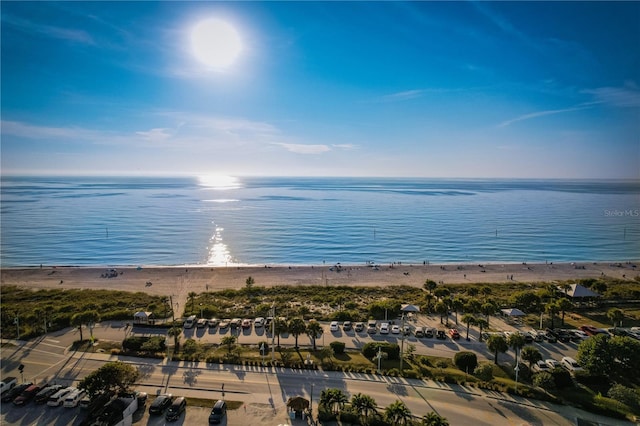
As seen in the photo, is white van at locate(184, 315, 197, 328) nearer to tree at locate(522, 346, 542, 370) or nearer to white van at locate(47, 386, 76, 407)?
white van at locate(47, 386, 76, 407)

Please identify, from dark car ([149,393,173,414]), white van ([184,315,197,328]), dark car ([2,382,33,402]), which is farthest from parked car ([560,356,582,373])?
dark car ([2,382,33,402])

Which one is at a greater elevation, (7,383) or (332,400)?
(332,400)

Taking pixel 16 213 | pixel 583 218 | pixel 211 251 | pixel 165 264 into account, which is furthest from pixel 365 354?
pixel 16 213

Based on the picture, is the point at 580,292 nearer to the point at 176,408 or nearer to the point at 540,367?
the point at 540,367

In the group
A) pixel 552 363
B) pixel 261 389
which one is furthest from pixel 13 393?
pixel 552 363

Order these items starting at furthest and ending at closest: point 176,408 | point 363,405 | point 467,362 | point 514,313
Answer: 1. point 514,313
2. point 467,362
3. point 176,408
4. point 363,405

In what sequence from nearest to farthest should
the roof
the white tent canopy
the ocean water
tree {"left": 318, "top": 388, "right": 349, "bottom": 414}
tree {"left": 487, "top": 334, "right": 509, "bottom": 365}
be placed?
tree {"left": 318, "top": 388, "right": 349, "bottom": 414}
tree {"left": 487, "top": 334, "right": 509, "bottom": 365}
the white tent canopy
the roof
the ocean water

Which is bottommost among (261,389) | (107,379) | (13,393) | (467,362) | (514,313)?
(261,389)
